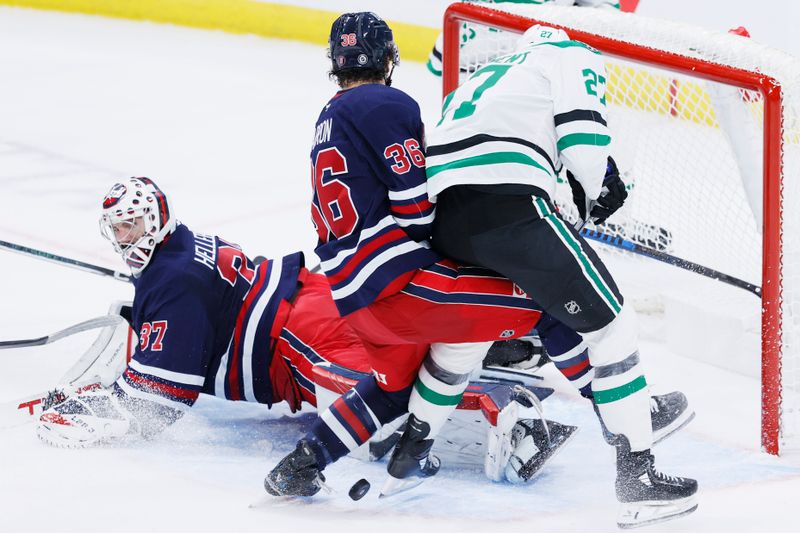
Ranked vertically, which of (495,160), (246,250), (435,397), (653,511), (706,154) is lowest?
(246,250)

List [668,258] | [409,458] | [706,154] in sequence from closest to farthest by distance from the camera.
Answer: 1. [409,458]
2. [668,258]
3. [706,154]

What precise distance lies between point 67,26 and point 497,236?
15.9 feet

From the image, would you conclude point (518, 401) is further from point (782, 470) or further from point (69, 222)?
point (69, 222)

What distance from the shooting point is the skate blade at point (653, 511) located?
2.27 metres

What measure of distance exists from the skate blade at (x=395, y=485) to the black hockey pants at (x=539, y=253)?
0.48 metres

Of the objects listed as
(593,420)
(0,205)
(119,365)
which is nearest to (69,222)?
(0,205)

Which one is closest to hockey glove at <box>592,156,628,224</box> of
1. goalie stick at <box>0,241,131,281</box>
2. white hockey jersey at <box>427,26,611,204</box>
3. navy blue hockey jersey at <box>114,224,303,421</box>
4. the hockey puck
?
white hockey jersey at <box>427,26,611,204</box>

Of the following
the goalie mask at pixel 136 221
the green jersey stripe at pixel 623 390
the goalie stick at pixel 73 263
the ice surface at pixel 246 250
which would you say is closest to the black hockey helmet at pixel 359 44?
the goalie mask at pixel 136 221

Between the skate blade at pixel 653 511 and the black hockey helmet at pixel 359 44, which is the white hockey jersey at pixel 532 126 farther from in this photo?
the skate blade at pixel 653 511

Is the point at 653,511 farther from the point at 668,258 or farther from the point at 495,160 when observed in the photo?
the point at 668,258

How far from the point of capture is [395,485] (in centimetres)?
250

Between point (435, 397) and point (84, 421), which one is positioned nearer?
point (435, 397)

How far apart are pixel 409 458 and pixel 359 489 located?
118 millimetres

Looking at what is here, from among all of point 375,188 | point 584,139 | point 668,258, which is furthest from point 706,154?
point 375,188
